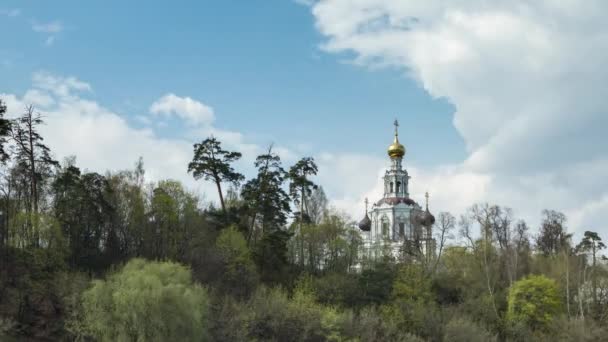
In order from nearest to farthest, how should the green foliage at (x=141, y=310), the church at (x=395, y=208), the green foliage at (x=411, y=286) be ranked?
the green foliage at (x=141, y=310), the green foliage at (x=411, y=286), the church at (x=395, y=208)

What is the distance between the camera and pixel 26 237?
128ft

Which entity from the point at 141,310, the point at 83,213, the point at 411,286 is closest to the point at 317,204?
the point at 411,286

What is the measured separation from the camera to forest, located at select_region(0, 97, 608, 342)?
3306 centimetres

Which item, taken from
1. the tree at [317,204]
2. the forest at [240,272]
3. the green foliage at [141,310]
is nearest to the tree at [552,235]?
the forest at [240,272]

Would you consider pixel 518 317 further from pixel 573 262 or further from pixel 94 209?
pixel 94 209

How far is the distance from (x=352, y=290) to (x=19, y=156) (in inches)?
812

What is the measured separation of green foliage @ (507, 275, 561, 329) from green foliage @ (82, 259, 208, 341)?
71.4ft

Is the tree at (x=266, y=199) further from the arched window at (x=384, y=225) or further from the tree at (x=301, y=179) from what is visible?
the arched window at (x=384, y=225)

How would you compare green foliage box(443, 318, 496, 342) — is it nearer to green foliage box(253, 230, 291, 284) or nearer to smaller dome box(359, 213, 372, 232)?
green foliage box(253, 230, 291, 284)

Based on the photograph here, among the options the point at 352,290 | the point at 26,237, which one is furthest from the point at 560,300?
the point at 26,237

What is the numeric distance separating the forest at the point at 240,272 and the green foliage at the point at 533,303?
9cm

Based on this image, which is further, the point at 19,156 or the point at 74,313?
the point at 19,156

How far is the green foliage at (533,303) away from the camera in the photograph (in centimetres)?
4481

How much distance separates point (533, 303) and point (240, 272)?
1793 centimetres
